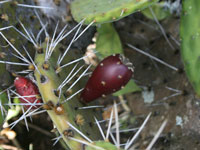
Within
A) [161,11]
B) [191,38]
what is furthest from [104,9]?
[161,11]

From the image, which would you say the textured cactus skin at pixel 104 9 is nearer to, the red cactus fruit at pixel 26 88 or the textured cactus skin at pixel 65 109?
the textured cactus skin at pixel 65 109

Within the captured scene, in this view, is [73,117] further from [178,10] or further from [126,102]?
[178,10]

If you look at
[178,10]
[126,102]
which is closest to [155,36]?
[178,10]

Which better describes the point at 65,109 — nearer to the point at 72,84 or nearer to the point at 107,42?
the point at 72,84

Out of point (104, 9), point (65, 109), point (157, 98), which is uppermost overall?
point (104, 9)

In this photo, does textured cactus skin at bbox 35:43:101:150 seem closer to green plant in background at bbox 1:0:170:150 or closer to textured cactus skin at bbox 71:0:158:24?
green plant in background at bbox 1:0:170:150
